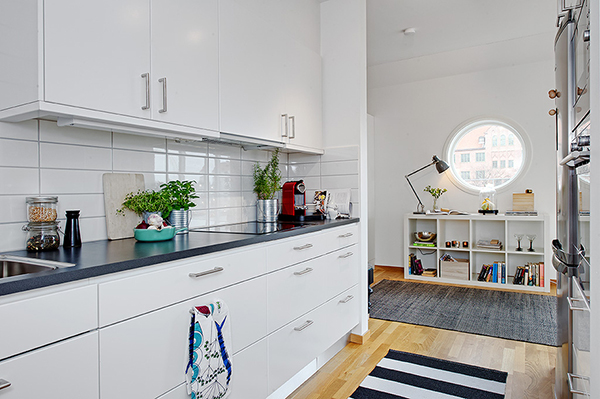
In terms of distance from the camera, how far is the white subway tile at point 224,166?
242 cm

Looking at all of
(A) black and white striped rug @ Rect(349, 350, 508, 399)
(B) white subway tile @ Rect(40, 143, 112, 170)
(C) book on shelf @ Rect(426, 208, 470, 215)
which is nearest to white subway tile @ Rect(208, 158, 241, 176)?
(B) white subway tile @ Rect(40, 143, 112, 170)

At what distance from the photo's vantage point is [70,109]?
4.45 ft

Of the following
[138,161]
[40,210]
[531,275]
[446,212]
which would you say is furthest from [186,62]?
[531,275]

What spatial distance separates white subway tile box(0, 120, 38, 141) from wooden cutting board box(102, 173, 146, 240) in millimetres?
330

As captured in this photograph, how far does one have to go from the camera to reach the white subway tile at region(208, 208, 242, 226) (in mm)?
2408

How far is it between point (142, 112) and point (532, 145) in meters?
4.54

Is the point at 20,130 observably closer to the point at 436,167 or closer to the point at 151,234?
the point at 151,234

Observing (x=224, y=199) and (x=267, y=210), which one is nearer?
(x=224, y=199)

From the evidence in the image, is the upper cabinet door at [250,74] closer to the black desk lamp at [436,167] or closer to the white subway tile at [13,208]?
the white subway tile at [13,208]

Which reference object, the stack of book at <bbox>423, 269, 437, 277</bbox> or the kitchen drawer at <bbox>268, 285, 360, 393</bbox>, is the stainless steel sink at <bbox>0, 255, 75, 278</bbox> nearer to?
the kitchen drawer at <bbox>268, 285, 360, 393</bbox>

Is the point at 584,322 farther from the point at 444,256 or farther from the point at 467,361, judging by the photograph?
the point at 444,256

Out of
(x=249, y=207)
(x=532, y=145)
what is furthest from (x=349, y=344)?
(x=532, y=145)

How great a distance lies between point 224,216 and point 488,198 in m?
3.55

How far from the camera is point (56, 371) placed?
103cm
